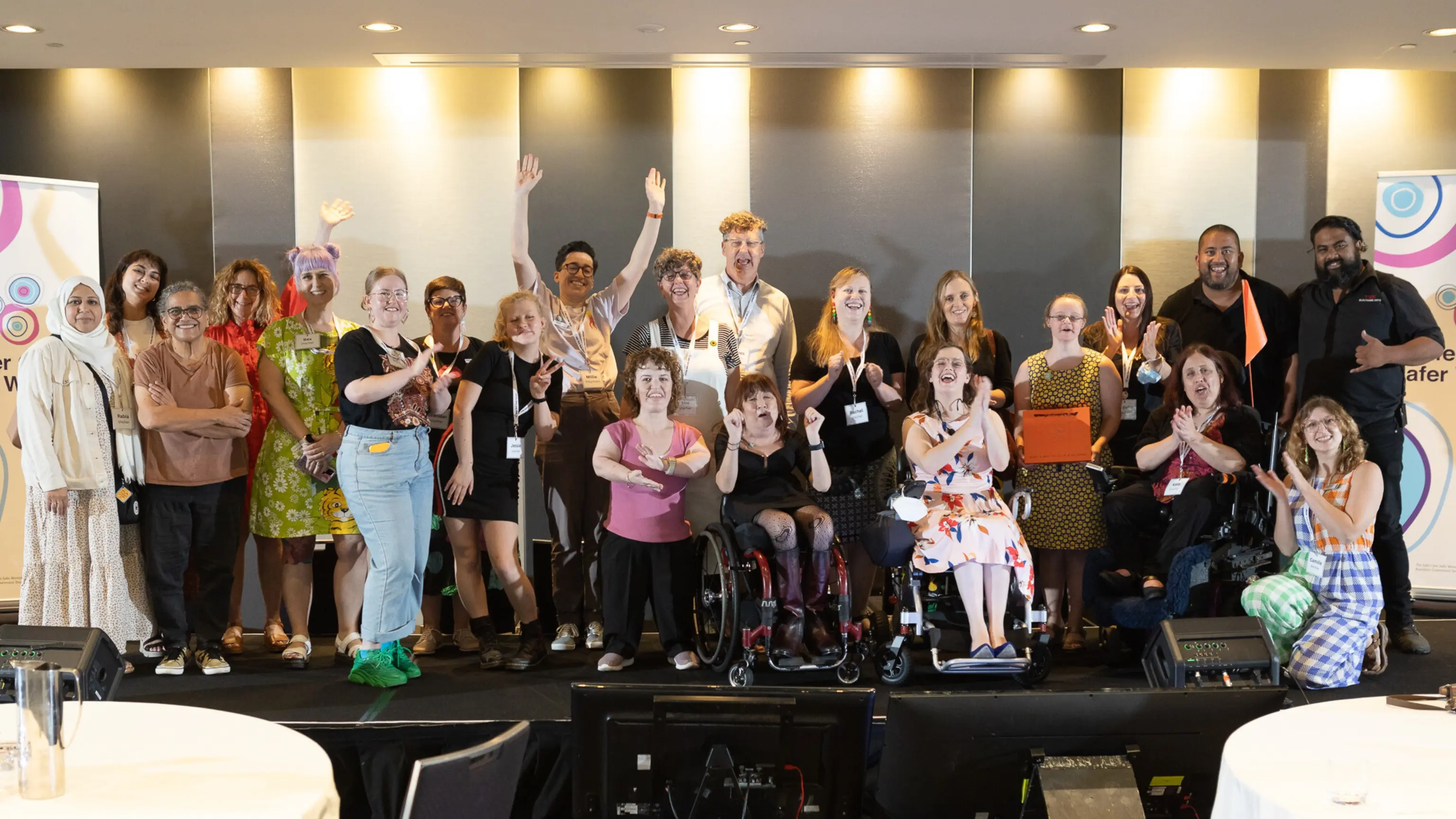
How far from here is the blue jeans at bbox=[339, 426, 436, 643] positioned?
4.25 metres

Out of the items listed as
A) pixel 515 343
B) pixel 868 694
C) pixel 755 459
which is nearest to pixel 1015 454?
pixel 755 459

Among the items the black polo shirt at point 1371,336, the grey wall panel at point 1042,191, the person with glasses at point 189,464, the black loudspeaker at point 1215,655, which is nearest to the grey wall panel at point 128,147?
the person with glasses at point 189,464

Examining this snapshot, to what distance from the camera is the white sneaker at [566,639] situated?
4.98 m

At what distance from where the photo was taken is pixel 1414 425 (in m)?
5.91

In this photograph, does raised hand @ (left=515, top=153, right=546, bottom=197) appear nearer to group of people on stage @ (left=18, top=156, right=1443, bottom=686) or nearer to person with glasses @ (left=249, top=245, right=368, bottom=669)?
group of people on stage @ (left=18, top=156, right=1443, bottom=686)

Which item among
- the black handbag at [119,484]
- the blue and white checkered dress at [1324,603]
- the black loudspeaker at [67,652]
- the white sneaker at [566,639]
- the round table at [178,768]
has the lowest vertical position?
the white sneaker at [566,639]

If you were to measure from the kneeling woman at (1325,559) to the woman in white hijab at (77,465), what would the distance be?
14.1ft

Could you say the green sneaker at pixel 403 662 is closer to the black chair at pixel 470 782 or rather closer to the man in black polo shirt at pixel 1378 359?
the black chair at pixel 470 782

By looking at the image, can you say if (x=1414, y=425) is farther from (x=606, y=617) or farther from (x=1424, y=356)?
(x=606, y=617)

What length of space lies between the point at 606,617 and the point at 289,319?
5.58ft

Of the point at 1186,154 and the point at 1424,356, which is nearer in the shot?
the point at 1424,356

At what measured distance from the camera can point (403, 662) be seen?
4.50 m

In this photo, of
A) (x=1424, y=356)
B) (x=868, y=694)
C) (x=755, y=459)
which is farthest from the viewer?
(x=1424, y=356)

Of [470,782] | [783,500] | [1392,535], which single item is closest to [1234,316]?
[1392,535]
